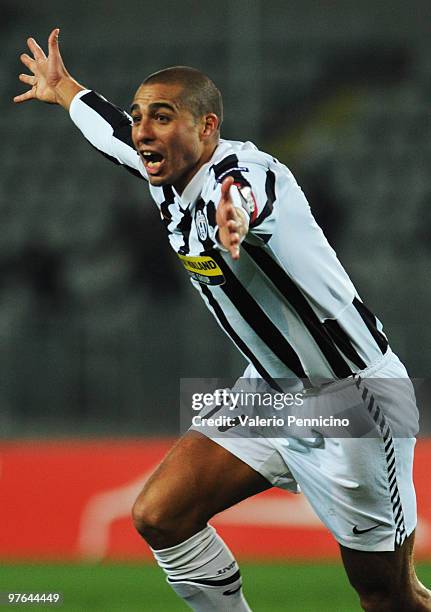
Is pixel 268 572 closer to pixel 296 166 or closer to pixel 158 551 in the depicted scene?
pixel 158 551

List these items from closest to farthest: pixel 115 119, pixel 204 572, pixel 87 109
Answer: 1. pixel 204 572
2. pixel 115 119
3. pixel 87 109

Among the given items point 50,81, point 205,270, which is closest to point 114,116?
point 50,81

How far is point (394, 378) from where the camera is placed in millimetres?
3768

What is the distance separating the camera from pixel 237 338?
3775mm

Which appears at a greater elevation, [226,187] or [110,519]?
[226,187]

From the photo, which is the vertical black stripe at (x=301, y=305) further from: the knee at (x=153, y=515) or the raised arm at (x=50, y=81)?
the raised arm at (x=50, y=81)

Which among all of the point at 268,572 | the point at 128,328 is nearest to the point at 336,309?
the point at 268,572

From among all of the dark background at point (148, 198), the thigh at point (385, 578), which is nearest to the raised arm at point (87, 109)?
the thigh at point (385, 578)

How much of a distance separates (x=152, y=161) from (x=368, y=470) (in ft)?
3.94

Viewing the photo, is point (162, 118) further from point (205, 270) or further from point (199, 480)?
point (199, 480)

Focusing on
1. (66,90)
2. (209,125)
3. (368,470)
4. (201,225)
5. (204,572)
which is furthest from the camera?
(66,90)

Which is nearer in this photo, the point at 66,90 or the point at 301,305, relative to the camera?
the point at 301,305

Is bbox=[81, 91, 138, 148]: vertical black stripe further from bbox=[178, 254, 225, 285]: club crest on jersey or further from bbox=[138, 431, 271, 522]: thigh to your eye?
bbox=[138, 431, 271, 522]: thigh

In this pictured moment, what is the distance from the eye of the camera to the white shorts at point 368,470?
3.70 metres
